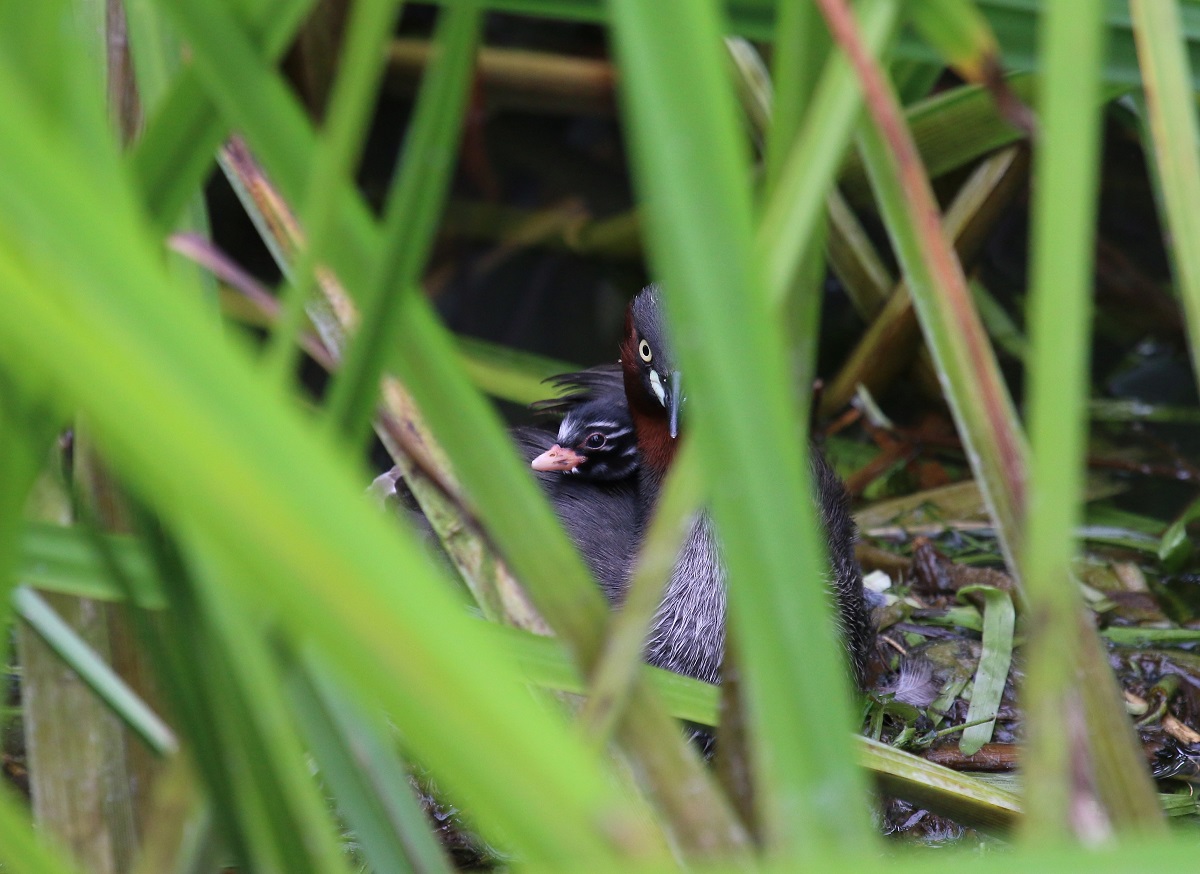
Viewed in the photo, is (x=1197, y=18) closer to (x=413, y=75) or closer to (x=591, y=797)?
(x=591, y=797)

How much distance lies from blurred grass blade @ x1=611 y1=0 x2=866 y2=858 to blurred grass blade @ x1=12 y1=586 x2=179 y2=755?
24.6 inches

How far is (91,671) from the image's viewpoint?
40.5 inches

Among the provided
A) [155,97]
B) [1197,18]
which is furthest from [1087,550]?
[155,97]

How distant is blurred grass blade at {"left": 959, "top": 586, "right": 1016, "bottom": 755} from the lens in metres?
2.17

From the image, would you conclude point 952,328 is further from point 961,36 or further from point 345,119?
point 345,119

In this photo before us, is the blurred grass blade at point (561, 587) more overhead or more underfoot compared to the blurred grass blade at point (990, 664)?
more overhead

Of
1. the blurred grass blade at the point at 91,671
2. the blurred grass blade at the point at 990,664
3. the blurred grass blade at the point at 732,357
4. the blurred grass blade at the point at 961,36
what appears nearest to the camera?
the blurred grass blade at the point at 732,357

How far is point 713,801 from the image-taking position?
2.31 ft

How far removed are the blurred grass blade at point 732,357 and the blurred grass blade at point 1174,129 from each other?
43 cm

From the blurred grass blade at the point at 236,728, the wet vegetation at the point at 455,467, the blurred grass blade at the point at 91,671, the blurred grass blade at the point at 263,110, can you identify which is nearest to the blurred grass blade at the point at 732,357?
the wet vegetation at the point at 455,467

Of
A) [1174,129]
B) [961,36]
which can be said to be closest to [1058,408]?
[961,36]

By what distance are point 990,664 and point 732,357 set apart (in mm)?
1883

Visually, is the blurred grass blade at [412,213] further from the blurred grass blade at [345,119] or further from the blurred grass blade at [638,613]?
the blurred grass blade at [638,613]

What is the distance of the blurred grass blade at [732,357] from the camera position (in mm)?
618
